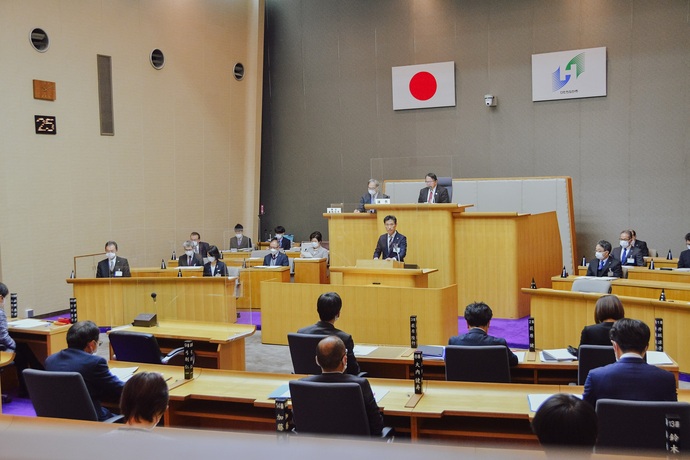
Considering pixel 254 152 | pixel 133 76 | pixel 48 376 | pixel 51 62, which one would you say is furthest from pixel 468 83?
pixel 48 376

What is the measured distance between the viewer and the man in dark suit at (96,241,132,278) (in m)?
9.73

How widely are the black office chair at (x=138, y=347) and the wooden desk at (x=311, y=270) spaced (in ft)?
17.0

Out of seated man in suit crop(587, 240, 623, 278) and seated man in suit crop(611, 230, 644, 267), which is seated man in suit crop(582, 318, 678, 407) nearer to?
seated man in suit crop(587, 240, 623, 278)

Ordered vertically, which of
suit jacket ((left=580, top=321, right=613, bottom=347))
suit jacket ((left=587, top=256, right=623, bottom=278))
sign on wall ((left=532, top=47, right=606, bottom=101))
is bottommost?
suit jacket ((left=580, top=321, right=613, bottom=347))

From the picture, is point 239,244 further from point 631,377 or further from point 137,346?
point 631,377

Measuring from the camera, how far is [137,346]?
5812mm

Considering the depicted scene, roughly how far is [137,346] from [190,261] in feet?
17.6

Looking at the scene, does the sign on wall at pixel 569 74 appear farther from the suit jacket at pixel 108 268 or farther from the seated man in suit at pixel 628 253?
the suit jacket at pixel 108 268

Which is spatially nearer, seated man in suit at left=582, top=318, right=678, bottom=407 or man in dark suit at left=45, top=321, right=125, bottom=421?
seated man in suit at left=582, top=318, right=678, bottom=407

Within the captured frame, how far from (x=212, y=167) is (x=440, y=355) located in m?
10.1

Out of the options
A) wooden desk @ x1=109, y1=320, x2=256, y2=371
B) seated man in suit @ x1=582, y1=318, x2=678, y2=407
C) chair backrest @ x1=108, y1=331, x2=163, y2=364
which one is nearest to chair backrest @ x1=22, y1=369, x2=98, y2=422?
chair backrest @ x1=108, y1=331, x2=163, y2=364

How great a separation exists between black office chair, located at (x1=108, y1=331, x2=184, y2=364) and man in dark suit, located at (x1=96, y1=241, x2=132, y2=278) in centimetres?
379

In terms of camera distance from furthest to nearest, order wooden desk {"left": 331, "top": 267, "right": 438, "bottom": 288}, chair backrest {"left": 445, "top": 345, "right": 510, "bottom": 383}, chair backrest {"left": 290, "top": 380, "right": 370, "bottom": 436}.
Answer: wooden desk {"left": 331, "top": 267, "right": 438, "bottom": 288}
chair backrest {"left": 445, "top": 345, "right": 510, "bottom": 383}
chair backrest {"left": 290, "top": 380, "right": 370, "bottom": 436}

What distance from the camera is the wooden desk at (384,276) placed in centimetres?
855
